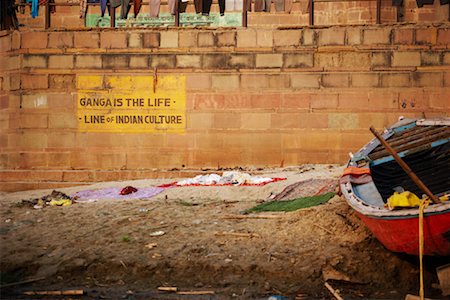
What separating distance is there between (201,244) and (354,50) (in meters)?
6.17

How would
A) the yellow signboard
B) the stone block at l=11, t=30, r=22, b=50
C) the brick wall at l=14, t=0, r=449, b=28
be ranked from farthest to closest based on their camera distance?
1. the brick wall at l=14, t=0, r=449, b=28
2. the stone block at l=11, t=30, r=22, b=50
3. the yellow signboard

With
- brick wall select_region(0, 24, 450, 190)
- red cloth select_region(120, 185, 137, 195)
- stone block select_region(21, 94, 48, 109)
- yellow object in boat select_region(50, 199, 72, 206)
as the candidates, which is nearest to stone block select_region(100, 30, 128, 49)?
brick wall select_region(0, 24, 450, 190)

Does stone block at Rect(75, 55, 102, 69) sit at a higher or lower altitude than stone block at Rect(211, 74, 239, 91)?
higher

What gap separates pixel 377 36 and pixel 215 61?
3160mm

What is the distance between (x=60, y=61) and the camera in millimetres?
13688

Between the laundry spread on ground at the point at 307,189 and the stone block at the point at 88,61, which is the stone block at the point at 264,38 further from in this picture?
the laundry spread on ground at the point at 307,189

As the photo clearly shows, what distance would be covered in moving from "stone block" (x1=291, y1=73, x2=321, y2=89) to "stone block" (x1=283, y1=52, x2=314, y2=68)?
20 centimetres

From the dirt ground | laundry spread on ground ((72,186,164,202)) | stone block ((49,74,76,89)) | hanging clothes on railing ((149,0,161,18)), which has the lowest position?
the dirt ground

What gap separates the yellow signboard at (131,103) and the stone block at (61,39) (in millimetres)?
727

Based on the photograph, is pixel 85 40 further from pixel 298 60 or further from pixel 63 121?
pixel 298 60

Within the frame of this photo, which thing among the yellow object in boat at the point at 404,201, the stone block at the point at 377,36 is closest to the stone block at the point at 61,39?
the stone block at the point at 377,36

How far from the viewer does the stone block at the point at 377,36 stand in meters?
13.0

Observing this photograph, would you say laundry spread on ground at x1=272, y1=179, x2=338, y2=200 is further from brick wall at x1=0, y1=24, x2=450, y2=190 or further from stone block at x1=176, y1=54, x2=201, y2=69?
stone block at x1=176, y1=54, x2=201, y2=69

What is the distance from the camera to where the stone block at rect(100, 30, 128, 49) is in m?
13.6
